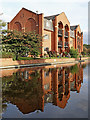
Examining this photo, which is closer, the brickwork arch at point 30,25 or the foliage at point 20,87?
the foliage at point 20,87

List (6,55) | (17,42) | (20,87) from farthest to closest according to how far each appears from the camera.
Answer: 1. (17,42)
2. (6,55)
3. (20,87)

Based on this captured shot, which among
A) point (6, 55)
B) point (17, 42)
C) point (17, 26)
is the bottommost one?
point (6, 55)

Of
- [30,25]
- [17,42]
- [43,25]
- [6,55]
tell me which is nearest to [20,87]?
[6,55]

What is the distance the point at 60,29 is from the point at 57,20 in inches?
145

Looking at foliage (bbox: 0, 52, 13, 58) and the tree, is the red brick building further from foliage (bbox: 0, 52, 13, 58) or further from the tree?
foliage (bbox: 0, 52, 13, 58)

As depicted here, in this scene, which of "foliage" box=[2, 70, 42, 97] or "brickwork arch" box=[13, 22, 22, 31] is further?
"brickwork arch" box=[13, 22, 22, 31]

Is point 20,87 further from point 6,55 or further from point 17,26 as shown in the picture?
point 17,26

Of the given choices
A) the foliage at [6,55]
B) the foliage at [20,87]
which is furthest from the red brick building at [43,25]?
the foliage at [20,87]

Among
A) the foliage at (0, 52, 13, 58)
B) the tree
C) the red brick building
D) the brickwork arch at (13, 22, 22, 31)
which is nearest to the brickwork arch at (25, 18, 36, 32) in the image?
the red brick building

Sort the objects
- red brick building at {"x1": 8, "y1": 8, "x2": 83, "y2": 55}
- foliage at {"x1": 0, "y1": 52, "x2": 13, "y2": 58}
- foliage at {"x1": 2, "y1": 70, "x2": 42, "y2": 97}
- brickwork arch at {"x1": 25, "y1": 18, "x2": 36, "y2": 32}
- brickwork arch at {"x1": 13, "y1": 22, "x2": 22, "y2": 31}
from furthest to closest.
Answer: brickwork arch at {"x1": 13, "y1": 22, "x2": 22, "y2": 31} → brickwork arch at {"x1": 25, "y1": 18, "x2": 36, "y2": 32} → red brick building at {"x1": 8, "y1": 8, "x2": 83, "y2": 55} → foliage at {"x1": 0, "y1": 52, "x2": 13, "y2": 58} → foliage at {"x1": 2, "y1": 70, "x2": 42, "y2": 97}

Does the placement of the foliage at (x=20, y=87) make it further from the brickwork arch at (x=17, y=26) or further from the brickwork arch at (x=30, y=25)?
the brickwork arch at (x=17, y=26)

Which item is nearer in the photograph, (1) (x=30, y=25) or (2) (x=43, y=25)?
(2) (x=43, y=25)

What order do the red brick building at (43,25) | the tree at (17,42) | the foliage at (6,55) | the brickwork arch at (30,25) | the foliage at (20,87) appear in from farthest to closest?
1. the brickwork arch at (30,25)
2. the red brick building at (43,25)
3. the tree at (17,42)
4. the foliage at (6,55)
5. the foliage at (20,87)

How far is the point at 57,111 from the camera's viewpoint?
522 centimetres
